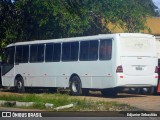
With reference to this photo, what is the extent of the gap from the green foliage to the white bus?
2.56 m

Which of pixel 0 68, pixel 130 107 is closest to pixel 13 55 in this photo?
pixel 0 68

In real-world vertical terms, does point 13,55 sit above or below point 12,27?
below

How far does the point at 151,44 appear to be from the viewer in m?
19.8

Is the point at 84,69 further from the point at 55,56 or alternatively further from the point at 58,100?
the point at 58,100

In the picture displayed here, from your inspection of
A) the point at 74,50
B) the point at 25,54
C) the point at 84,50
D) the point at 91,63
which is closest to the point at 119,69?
the point at 91,63

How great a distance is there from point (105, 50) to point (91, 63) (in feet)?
3.56

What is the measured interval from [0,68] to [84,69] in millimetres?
8691

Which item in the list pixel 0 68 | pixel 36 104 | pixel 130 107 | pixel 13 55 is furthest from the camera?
pixel 0 68

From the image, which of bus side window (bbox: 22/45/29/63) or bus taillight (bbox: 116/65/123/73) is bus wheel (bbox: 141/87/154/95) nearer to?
bus taillight (bbox: 116/65/123/73)

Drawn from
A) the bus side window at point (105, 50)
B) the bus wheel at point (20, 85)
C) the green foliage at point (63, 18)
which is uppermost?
the green foliage at point (63, 18)

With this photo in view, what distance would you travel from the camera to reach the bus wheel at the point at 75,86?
20.6 metres

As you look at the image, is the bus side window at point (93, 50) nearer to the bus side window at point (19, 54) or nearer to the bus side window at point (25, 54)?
the bus side window at point (25, 54)

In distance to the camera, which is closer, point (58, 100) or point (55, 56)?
point (58, 100)

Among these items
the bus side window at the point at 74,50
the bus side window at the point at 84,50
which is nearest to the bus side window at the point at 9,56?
the bus side window at the point at 74,50
